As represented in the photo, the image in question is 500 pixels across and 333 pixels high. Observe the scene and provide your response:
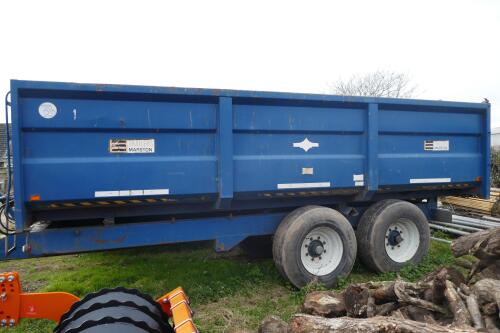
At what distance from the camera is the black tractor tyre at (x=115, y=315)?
1.93 metres

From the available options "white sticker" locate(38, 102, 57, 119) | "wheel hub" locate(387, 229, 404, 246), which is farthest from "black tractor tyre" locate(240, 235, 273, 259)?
"white sticker" locate(38, 102, 57, 119)

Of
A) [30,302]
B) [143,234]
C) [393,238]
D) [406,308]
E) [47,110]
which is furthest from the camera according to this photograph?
[393,238]

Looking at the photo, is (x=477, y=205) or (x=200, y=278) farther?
(x=477, y=205)

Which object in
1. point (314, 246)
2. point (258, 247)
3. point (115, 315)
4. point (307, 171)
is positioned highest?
point (307, 171)

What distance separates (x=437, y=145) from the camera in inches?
203

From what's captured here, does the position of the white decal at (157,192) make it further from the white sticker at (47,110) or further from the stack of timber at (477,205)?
the stack of timber at (477,205)

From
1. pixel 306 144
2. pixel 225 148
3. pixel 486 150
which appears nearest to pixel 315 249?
pixel 306 144

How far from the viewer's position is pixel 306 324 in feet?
7.80

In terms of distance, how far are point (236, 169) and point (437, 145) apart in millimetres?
2996

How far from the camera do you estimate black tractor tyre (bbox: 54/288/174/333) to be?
76.2 inches

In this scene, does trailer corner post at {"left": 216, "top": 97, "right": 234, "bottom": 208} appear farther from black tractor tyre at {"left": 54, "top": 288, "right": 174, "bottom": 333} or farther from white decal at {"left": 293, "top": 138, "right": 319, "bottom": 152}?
black tractor tyre at {"left": 54, "top": 288, "right": 174, "bottom": 333}

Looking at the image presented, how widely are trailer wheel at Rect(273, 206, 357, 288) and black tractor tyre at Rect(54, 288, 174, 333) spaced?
81.1 inches

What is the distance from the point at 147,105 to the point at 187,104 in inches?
15.9

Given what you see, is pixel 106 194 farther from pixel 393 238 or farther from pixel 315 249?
pixel 393 238
